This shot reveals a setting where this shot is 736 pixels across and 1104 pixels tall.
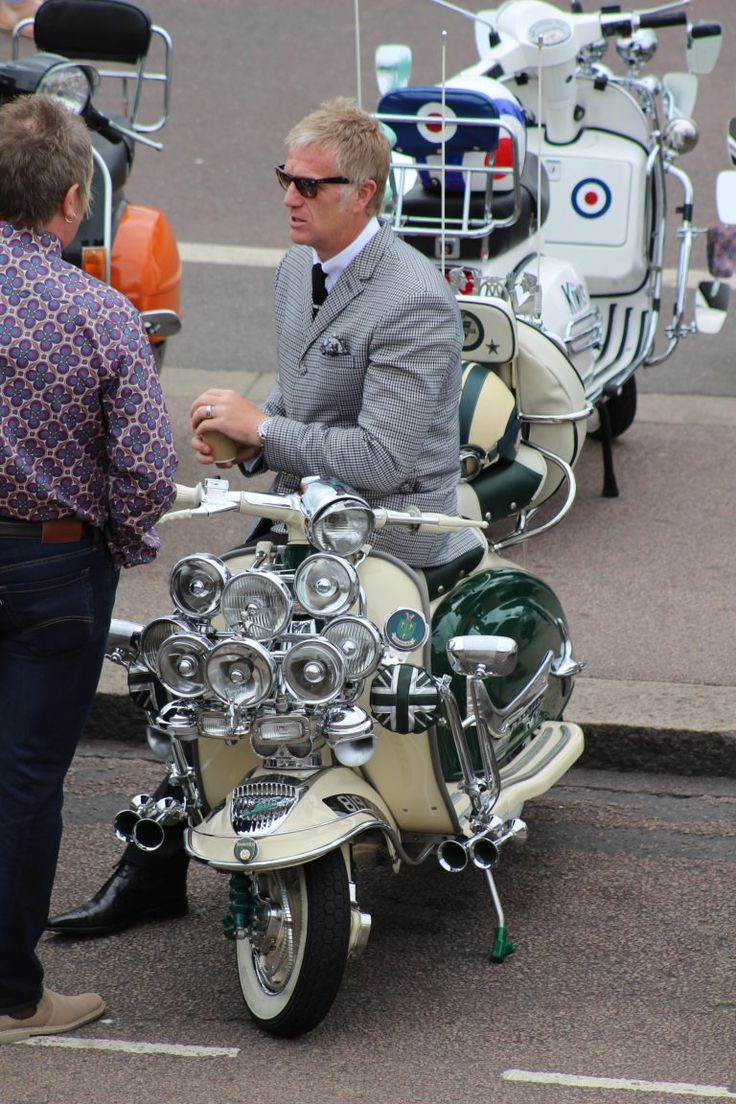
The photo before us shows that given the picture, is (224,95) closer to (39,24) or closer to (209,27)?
(209,27)

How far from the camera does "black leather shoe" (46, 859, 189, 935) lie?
12.4 feet

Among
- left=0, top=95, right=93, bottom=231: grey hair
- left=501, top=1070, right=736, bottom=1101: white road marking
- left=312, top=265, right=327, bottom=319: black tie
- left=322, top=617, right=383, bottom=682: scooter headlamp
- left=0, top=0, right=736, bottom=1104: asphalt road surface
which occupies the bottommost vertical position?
left=0, top=0, right=736, bottom=1104: asphalt road surface

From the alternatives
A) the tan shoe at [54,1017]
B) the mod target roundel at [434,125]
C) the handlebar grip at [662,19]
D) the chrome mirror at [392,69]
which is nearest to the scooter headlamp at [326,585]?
the tan shoe at [54,1017]

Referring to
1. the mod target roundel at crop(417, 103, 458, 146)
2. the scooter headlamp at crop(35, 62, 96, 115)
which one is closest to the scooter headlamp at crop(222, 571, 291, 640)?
the mod target roundel at crop(417, 103, 458, 146)

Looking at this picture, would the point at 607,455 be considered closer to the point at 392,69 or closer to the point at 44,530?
the point at 392,69

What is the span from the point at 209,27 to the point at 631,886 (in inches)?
414

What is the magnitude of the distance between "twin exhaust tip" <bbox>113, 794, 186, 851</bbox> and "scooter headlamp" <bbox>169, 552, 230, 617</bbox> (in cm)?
46

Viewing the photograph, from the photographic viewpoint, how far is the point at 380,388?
3.53 meters

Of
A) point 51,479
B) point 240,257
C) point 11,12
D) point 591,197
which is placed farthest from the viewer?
point 11,12

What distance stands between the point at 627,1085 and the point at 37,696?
133 cm

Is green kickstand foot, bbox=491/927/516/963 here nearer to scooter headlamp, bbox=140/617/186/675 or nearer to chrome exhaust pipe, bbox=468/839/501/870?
chrome exhaust pipe, bbox=468/839/501/870

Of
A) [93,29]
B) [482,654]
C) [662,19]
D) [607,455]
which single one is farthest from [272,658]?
[662,19]

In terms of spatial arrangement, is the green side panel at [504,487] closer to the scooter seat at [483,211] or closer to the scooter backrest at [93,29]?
the scooter seat at [483,211]

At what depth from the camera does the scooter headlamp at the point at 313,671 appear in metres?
3.19
